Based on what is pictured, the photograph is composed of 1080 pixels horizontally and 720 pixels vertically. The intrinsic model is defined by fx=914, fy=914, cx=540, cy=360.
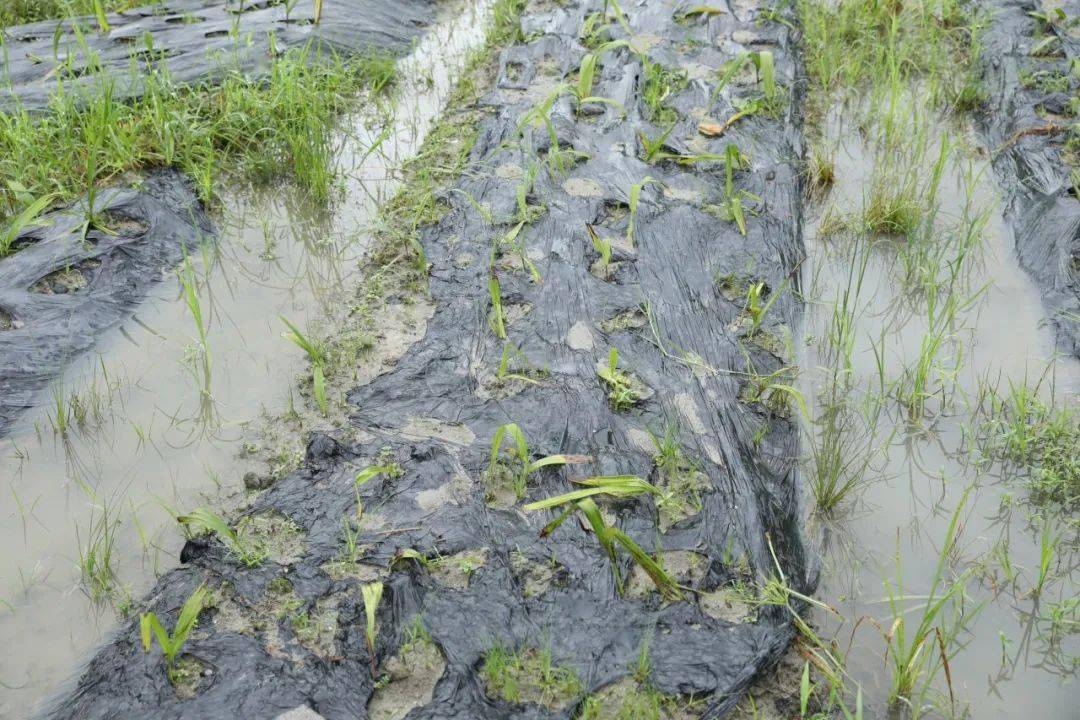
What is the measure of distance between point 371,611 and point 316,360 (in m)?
1.04

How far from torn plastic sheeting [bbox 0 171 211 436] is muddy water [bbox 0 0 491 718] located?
7 cm

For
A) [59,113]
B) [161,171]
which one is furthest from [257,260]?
[59,113]

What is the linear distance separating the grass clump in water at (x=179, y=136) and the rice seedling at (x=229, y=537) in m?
1.70

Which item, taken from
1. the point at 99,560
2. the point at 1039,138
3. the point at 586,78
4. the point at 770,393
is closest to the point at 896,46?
the point at 1039,138

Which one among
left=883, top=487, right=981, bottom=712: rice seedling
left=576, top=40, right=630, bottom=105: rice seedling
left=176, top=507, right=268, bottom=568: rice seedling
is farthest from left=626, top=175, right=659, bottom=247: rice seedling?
left=176, top=507, right=268, bottom=568: rice seedling

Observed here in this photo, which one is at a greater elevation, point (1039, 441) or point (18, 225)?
point (18, 225)

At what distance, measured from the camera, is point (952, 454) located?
8.54ft

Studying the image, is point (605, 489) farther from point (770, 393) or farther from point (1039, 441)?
point (1039, 441)

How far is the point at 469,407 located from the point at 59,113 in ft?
7.29

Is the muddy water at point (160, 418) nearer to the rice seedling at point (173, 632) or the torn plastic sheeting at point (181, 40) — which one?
the rice seedling at point (173, 632)

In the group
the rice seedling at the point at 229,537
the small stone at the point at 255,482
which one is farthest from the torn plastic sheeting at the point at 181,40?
the rice seedling at the point at 229,537

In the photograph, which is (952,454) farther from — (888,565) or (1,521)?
(1,521)

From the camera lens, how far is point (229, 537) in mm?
2184

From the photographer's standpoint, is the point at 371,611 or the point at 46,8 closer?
the point at 371,611
